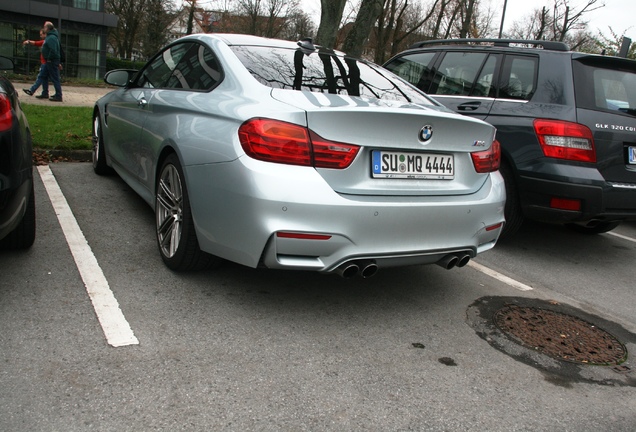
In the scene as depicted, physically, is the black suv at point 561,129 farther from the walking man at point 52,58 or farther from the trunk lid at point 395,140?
the walking man at point 52,58

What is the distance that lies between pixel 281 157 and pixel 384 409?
1307 mm

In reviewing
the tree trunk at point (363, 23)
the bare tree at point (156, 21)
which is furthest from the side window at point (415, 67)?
the bare tree at point (156, 21)

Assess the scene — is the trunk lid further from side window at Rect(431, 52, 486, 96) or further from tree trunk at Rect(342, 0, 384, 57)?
tree trunk at Rect(342, 0, 384, 57)

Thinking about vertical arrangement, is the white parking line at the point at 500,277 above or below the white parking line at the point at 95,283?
above

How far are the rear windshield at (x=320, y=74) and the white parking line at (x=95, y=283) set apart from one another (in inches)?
60.1

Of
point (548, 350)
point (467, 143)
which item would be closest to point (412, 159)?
point (467, 143)

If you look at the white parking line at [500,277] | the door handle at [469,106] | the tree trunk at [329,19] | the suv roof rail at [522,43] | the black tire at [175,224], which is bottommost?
the white parking line at [500,277]

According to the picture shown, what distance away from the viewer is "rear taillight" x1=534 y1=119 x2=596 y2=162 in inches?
187

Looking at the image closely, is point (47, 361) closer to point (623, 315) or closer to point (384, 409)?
point (384, 409)

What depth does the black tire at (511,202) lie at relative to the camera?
16.9 feet

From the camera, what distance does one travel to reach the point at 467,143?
11.5 feet

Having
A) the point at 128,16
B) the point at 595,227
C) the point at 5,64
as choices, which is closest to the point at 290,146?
the point at 5,64

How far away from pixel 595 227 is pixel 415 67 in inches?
104

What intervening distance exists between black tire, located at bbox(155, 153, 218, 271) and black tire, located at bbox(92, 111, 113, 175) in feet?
8.07
